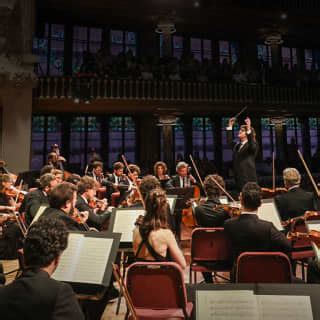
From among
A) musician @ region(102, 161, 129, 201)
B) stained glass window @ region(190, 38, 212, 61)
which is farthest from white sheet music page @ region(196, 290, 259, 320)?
stained glass window @ region(190, 38, 212, 61)

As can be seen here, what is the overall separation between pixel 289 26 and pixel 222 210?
1395cm

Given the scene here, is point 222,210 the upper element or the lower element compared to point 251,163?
lower

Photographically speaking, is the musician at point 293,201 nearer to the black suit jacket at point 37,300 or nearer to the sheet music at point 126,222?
the sheet music at point 126,222

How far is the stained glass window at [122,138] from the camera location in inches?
551

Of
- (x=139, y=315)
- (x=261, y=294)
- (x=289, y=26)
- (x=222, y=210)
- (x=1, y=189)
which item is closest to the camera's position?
(x=261, y=294)

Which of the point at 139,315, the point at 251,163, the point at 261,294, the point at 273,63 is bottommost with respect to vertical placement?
the point at 139,315

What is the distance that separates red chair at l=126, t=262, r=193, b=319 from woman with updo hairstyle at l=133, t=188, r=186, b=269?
0.31 m

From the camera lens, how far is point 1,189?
16.0ft

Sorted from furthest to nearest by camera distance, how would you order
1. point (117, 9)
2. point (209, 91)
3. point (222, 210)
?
point (117, 9), point (209, 91), point (222, 210)

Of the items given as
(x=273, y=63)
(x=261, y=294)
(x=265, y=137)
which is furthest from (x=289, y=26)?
(x=261, y=294)

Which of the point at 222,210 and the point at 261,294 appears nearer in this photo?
the point at 261,294


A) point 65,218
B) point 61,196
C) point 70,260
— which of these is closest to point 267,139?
point 61,196

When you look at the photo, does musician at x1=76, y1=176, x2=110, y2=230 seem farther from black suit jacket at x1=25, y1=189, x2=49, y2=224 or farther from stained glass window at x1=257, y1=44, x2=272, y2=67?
stained glass window at x1=257, y1=44, x2=272, y2=67

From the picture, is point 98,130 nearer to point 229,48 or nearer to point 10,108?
point 10,108
